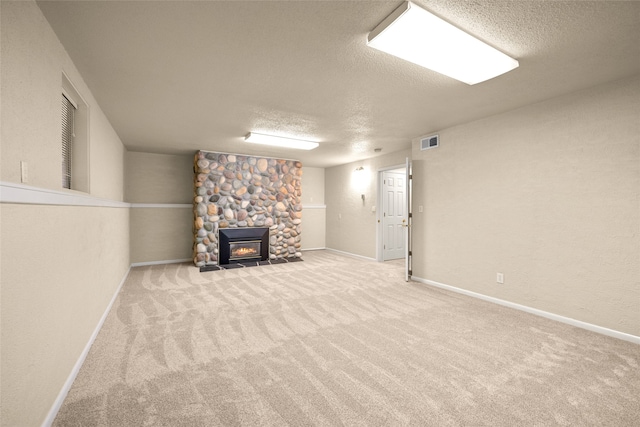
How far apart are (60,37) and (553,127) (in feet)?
14.9

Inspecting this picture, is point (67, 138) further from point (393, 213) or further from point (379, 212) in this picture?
point (393, 213)

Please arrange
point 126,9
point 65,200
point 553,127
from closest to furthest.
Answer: point 126,9
point 65,200
point 553,127

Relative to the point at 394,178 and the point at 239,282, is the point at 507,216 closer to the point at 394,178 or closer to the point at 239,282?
the point at 394,178

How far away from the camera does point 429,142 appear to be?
181 inches

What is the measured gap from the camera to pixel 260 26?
188 centimetres

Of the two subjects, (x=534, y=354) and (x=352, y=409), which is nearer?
(x=352, y=409)

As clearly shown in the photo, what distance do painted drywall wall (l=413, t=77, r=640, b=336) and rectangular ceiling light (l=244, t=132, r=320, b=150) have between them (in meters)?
2.25

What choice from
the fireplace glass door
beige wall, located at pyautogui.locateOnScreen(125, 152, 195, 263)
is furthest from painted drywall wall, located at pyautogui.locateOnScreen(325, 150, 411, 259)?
beige wall, located at pyautogui.locateOnScreen(125, 152, 195, 263)

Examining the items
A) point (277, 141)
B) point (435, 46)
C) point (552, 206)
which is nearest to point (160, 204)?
point (277, 141)

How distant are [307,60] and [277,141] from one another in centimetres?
260

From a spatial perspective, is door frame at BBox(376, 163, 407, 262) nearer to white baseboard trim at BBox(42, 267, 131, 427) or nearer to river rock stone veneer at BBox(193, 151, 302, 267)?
river rock stone veneer at BBox(193, 151, 302, 267)

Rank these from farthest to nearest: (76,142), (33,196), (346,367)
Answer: (76,142) < (346,367) < (33,196)

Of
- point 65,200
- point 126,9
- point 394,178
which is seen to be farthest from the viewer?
point 394,178

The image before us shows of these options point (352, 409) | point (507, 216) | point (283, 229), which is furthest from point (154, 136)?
point (507, 216)
